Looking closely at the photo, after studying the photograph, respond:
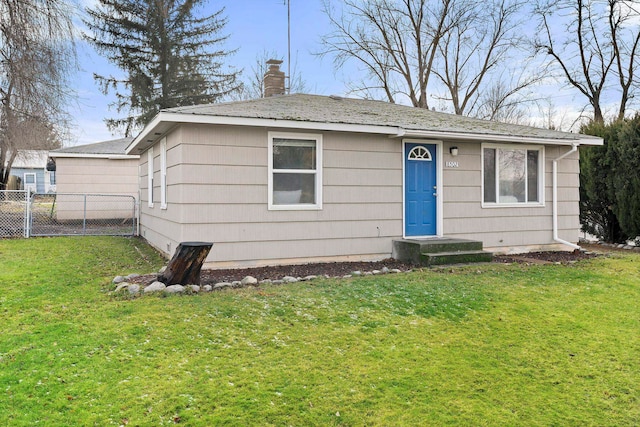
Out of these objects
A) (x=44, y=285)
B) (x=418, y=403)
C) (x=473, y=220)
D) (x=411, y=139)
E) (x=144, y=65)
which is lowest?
(x=418, y=403)

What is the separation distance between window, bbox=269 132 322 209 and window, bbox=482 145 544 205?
3637mm

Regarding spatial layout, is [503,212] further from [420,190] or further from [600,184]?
[600,184]

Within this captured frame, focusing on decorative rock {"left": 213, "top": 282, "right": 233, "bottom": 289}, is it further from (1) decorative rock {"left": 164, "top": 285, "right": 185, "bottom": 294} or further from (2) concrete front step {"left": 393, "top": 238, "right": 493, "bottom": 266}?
(2) concrete front step {"left": 393, "top": 238, "right": 493, "bottom": 266}

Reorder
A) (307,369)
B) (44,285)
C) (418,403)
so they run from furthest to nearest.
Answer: (44,285) < (307,369) < (418,403)

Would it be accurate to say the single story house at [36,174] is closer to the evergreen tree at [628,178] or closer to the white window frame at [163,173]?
the white window frame at [163,173]

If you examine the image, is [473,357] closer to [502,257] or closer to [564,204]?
[502,257]

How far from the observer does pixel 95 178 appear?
15391 mm

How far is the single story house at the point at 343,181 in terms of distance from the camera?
6.97 m

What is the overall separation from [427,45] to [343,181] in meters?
17.1

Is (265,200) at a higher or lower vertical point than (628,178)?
lower

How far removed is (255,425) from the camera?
2.69 metres

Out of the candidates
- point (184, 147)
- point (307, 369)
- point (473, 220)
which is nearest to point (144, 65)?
point (184, 147)

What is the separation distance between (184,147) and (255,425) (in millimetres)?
4940

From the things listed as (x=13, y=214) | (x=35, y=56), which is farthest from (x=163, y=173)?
(x=13, y=214)
